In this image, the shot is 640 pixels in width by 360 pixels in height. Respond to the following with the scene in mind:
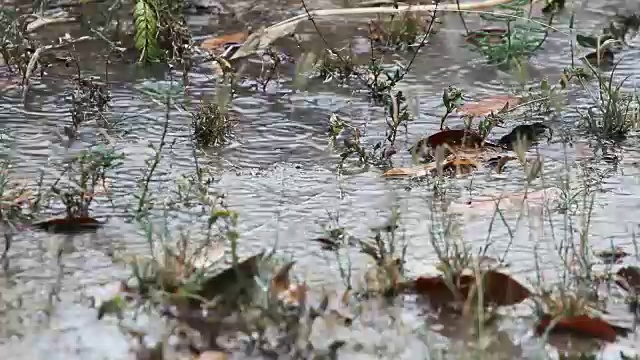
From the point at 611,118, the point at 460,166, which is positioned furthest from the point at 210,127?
the point at 611,118

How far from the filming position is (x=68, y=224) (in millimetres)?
2104

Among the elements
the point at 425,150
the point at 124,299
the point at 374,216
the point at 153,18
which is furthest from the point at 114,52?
the point at 124,299

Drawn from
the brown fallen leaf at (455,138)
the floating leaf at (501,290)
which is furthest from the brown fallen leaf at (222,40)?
the floating leaf at (501,290)

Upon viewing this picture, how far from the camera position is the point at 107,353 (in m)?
1.64

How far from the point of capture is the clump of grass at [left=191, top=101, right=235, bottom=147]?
260 centimetres

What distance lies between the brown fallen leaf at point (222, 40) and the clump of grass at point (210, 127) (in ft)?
2.90

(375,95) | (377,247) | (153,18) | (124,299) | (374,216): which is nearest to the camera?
(124,299)

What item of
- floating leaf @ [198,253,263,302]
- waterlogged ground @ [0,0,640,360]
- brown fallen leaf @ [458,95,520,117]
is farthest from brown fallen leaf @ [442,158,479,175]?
floating leaf @ [198,253,263,302]

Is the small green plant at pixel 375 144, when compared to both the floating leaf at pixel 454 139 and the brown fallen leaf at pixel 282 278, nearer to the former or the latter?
the floating leaf at pixel 454 139

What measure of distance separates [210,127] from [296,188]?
37 centimetres

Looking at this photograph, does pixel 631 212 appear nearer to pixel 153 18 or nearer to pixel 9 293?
pixel 9 293

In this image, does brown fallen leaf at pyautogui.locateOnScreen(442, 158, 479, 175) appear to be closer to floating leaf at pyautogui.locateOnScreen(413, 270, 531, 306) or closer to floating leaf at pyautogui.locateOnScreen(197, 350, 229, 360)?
floating leaf at pyautogui.locateOnScreen(413, 270, 531, 306)

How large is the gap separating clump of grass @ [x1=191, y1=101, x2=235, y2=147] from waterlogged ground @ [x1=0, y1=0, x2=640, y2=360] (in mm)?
40

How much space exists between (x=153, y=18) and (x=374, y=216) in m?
1.40
